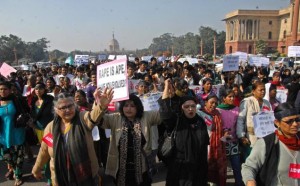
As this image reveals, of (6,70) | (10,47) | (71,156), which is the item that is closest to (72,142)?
(71,156)

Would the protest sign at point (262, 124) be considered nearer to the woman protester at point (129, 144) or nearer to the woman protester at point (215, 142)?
the woman protester at point (215, 142)

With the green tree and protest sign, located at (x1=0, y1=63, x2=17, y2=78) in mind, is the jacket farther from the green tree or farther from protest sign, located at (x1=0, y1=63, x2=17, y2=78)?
the green tree

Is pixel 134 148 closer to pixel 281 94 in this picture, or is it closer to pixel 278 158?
pixel 278 158

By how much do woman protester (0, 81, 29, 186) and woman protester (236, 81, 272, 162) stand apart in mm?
3350

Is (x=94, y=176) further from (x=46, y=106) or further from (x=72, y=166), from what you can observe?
(x=46, y=106)

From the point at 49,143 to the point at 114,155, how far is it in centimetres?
66

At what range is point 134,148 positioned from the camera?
307 centimetres

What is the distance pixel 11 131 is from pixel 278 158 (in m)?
3.97

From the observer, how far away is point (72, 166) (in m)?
2.79

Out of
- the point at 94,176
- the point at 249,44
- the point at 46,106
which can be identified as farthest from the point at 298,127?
the point at 249,44

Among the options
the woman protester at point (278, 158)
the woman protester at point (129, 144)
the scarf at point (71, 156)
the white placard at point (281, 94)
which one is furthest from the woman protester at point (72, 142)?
the white placard at point (281, 94)

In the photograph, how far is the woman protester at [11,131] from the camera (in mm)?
4613

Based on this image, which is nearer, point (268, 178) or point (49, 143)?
point (268, 178)

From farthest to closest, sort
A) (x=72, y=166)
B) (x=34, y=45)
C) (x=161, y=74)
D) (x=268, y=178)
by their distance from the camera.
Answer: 1. (x=34, y=45)
2. (x=161, y=74)
3. (x=72, y=166)
4. (x=268, y=178)
